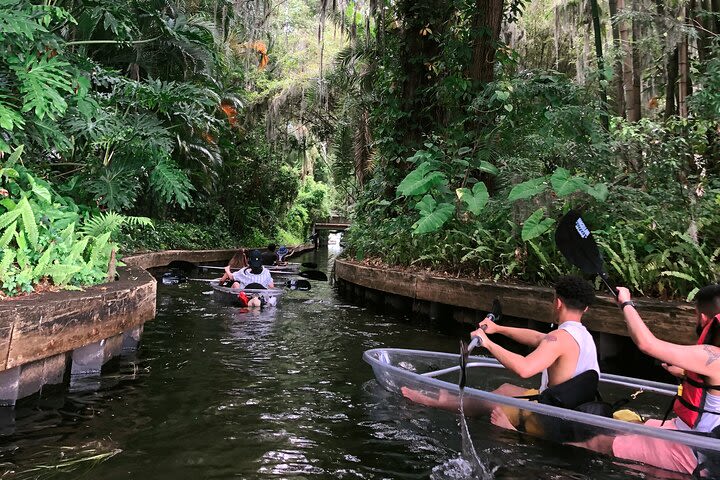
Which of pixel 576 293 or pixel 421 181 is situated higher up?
pixel 421 181

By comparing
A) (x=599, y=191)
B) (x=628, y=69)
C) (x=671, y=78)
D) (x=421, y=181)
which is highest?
(x=628, y=69)

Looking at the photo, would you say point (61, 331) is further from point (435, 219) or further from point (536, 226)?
point (435, 219)

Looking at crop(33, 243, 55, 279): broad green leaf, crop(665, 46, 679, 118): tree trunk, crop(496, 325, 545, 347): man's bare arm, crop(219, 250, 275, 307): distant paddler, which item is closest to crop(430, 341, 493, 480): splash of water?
crop(496, 325, 545, 347): man's bare arm

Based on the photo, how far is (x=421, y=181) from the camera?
1045 centimetres

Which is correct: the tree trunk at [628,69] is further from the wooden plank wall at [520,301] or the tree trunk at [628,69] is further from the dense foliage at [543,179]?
the wooden plank wall at [520,301]

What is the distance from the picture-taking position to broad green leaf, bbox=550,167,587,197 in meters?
7.93

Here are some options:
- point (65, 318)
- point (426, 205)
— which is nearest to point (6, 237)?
point (65, 318)

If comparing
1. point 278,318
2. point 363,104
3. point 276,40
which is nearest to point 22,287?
point 278,318

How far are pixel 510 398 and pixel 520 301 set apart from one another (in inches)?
148

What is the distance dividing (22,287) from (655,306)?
629 centimetres

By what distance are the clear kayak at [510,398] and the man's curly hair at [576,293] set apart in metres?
0.74

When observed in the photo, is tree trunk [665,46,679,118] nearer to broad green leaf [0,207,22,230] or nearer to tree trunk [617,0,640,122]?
tree trunk [617,0,640,122]

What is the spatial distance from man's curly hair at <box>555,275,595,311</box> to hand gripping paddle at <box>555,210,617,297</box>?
91 cm

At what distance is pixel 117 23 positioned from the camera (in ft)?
23.9
